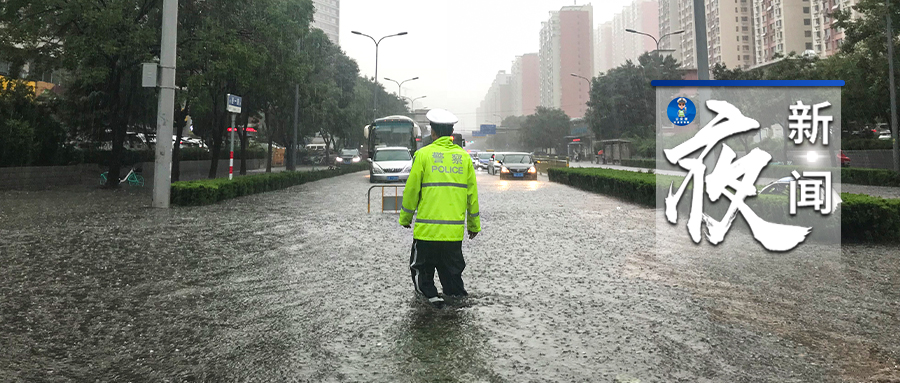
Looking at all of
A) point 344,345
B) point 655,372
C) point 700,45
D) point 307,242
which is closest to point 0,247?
point 307,242

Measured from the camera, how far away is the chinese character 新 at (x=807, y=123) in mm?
8453

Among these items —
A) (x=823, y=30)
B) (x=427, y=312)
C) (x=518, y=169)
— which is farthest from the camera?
(x=823, y=30)

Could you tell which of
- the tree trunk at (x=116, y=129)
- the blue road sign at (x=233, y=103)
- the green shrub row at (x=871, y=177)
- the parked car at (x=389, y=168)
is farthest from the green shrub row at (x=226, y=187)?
the green shrub row at (x=871, y=177)

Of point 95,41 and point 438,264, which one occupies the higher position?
point 95,41

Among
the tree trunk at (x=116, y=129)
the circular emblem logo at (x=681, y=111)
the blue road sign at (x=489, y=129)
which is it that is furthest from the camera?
the blue road sign at (x=489, y=129)

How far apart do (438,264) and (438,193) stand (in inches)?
25.0

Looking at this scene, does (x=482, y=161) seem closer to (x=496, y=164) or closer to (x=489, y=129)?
(x=496, y=164)

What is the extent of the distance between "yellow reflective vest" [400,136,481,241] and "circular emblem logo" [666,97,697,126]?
238 inches

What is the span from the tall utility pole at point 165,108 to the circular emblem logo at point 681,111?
36.1 ft

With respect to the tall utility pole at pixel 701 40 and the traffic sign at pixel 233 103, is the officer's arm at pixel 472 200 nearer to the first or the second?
the tall utility pole at pixel 701 40

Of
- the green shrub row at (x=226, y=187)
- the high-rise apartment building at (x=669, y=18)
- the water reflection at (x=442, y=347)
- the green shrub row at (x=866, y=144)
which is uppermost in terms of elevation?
the high-rise apartment building at (x=669, y=18)

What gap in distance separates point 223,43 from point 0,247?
468 inches

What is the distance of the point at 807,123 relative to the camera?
8492 millimetres

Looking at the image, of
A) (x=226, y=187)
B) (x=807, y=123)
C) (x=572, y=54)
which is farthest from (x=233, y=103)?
(x=572, y=54)
